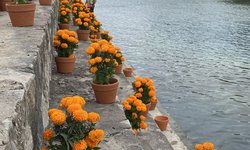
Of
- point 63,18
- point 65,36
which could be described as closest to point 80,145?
point 65,36

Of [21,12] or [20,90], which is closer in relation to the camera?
[20,90]

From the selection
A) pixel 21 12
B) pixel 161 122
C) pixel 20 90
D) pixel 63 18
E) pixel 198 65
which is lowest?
pixel 198 65

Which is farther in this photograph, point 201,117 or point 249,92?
point 249,92

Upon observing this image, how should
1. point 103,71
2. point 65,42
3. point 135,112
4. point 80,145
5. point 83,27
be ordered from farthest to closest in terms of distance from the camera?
point 83,27 → point 65,42 → point 135,112 → point 103,71 → point 80,145

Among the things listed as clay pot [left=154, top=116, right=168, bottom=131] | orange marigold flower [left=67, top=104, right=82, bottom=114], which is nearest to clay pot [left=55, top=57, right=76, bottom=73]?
clay pot [left=154, top=116, right=168, bottom=131]

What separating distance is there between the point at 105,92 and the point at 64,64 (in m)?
1.20

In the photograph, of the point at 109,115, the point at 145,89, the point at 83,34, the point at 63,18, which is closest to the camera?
the point at 109,115

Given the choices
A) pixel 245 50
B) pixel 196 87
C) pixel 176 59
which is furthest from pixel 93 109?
pixel 245 50

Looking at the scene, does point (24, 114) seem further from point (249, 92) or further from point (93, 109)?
point (249, 92)

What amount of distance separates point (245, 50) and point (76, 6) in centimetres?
776

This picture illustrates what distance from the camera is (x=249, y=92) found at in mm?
9164

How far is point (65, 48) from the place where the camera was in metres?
5.08

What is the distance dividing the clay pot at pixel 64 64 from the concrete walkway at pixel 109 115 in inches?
3.4

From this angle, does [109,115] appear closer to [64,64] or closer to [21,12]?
[64,64]
